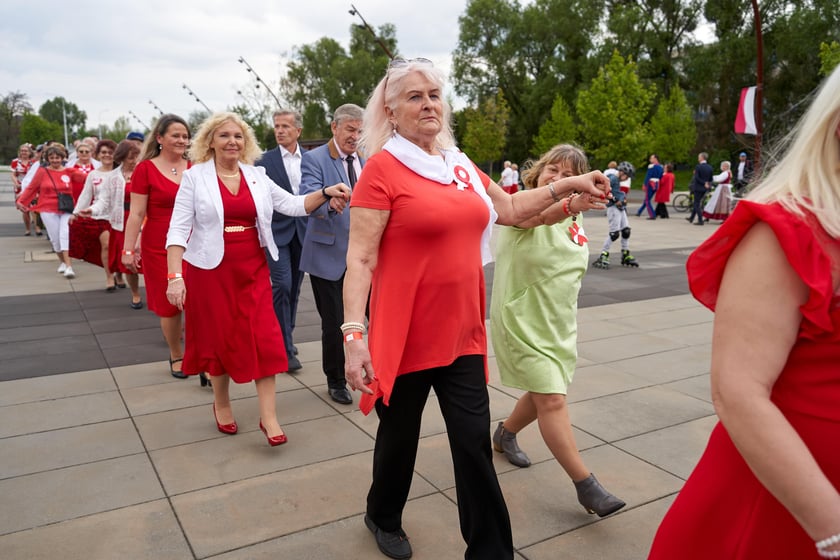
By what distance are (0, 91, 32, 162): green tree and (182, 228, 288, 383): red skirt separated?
324 feet

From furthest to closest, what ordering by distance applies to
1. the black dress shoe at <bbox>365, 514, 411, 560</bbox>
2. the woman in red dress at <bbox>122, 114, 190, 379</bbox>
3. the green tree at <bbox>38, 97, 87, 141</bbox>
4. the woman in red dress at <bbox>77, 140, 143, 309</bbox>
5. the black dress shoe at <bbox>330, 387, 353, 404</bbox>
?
the green tree at <bbox>38, 97, 87, 141</bbox> < the woman in red dress at <bbox>77, 140, 143, 309</bbox> < the woman in red dress at <bbox>122, 114, 190, 379</bbox> < the black dress shoe at <bbox>330, 387, 353, 404</bbox> < the black dress shoe at <bbox>365, 514, 411, 560</bbox>

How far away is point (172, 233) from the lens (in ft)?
12.9

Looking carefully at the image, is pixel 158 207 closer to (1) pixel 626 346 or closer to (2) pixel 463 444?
(2) pixel 463 444

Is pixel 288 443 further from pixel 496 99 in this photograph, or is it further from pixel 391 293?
pixel 496 99

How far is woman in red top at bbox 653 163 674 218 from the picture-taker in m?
20.2

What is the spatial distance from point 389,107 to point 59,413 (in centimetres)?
334

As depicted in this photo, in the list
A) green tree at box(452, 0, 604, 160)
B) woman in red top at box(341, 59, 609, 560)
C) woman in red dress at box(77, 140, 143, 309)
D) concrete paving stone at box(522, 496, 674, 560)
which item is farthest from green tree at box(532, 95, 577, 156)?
woman in red top at box(341, 59, 609, 560)

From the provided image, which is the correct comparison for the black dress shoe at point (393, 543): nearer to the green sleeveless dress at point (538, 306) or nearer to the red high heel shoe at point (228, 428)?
the green sleeveless dress at point (538, 306)

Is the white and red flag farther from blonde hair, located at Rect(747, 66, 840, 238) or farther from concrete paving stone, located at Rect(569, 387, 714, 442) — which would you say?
blonde hair, located at Rect(747, 66, 840, 238)

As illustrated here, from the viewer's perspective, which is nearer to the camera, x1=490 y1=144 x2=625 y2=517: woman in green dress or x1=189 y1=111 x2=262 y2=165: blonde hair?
x1=490 y1=144 x2=625 y2=517: woman in green dress

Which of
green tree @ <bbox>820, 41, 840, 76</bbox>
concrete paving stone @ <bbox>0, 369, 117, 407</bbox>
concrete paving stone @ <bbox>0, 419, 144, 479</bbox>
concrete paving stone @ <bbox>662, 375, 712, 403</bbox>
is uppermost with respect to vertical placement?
green tree @ <bbox>820, 41, 840, 76</bbox>

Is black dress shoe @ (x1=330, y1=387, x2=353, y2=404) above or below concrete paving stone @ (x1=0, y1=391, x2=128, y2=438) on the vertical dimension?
above

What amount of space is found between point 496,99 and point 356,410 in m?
45.6

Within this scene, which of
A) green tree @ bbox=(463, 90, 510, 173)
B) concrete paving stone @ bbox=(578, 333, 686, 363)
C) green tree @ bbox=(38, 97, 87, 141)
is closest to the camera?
concrete paving stone @ bbox=(578, 333, 686, 363)
